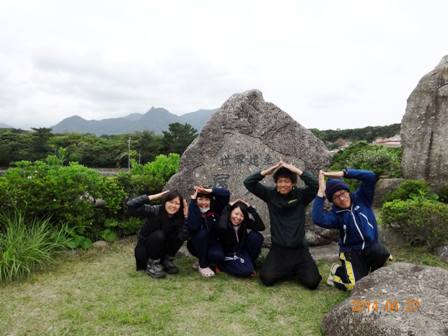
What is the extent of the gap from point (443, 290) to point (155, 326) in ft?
7.91

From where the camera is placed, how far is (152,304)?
12.1 ft

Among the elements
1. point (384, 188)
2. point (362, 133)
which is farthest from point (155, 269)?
point (362, 133)

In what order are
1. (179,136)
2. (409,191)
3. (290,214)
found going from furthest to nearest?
(179,136) < (409,191) < (290,214)

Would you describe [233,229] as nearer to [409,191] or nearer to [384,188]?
[409,191]

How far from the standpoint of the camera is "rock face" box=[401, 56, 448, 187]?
7.39 meters

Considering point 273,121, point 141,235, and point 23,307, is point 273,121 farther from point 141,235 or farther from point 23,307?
point 23,307

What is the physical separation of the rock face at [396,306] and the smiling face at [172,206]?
196 cm

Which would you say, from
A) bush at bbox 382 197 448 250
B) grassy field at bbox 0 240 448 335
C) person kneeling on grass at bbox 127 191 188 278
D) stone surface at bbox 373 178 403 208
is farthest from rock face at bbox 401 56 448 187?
person kneeling on grass at bbox 127 191 188 278

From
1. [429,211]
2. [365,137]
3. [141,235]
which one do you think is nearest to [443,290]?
[429,211]

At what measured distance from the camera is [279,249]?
4316 mm

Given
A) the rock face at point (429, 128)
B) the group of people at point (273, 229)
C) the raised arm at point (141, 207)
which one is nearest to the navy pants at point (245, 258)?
the group of people at point (273, 229)

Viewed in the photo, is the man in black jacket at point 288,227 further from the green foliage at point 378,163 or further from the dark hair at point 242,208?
the green foliage at point 378,163

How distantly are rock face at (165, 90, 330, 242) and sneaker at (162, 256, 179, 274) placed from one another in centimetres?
106

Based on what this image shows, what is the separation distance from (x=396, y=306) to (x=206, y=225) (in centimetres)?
222
